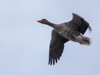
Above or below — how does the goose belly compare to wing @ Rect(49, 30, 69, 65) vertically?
above

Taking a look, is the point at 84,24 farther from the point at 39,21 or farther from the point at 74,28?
the point at 39,21

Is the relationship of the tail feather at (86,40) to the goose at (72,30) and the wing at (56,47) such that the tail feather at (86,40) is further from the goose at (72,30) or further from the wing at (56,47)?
the wing at (56,47)

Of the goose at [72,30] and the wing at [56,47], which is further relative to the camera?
the wing at [56,47]

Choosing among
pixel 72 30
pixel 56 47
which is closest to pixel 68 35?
pixel 72 30

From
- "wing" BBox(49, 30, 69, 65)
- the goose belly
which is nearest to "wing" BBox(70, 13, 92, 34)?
the goose belly

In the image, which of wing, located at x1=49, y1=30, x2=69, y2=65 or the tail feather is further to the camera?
wing, located at x1=49, y1=30, x2=69, y2=65

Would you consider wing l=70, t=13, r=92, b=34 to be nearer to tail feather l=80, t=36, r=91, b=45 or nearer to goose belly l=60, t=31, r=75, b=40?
tail feather l=80, t=36, r=91, b=45

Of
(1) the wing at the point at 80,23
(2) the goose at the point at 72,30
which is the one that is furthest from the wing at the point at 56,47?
(1) the wing at the point at 80,23

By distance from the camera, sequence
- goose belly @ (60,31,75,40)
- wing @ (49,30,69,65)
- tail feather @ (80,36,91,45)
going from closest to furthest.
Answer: goose belly @ (60,31,75,40), tail feather @ (80,36,91,45), wing @ (49,30,69,65)

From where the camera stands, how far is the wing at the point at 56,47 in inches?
1171

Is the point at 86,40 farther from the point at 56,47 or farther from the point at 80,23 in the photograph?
the point at 56,47

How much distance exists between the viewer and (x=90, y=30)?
1052 inches

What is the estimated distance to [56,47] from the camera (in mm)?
30047

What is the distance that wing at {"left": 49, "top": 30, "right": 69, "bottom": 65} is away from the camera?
29.7m
